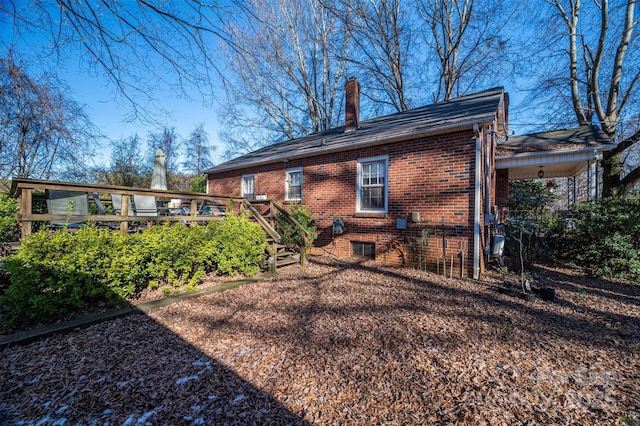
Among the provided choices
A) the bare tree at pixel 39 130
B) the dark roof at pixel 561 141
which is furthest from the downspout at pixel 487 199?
the bare tree at pixel 39 130

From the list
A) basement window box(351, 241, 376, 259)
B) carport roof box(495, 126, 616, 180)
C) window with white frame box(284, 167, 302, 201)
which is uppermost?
carport roof box(495, 126, 616, 180)

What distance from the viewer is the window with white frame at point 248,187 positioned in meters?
11.4

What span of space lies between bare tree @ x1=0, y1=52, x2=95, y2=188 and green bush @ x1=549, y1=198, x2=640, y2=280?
44.1ft

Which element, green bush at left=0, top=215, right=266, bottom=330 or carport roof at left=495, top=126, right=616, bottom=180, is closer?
green bush at left=0, top=215, right=266, bottom=330

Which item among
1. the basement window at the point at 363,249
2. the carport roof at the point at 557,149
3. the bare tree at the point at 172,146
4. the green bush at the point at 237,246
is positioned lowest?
the basement window at the point at 363,249

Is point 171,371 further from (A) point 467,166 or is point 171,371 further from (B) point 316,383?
(A) point 467,166

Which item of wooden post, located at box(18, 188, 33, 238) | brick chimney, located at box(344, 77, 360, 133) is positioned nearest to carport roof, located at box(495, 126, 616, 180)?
brick chimney, located at box(344, 77, 360, 133)

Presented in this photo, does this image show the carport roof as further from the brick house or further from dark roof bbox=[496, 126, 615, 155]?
the brick house

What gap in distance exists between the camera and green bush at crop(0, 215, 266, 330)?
3.13 metres

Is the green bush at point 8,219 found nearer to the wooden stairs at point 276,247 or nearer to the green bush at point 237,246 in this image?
the green bush at point 237,246

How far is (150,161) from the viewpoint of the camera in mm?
15969

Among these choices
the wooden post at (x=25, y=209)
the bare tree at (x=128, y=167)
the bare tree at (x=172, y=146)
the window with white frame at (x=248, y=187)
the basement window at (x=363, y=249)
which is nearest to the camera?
the wooden post at (x=25, y=209)

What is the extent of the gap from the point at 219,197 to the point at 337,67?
57.3 feet

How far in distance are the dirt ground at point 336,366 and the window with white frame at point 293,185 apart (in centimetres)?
556
